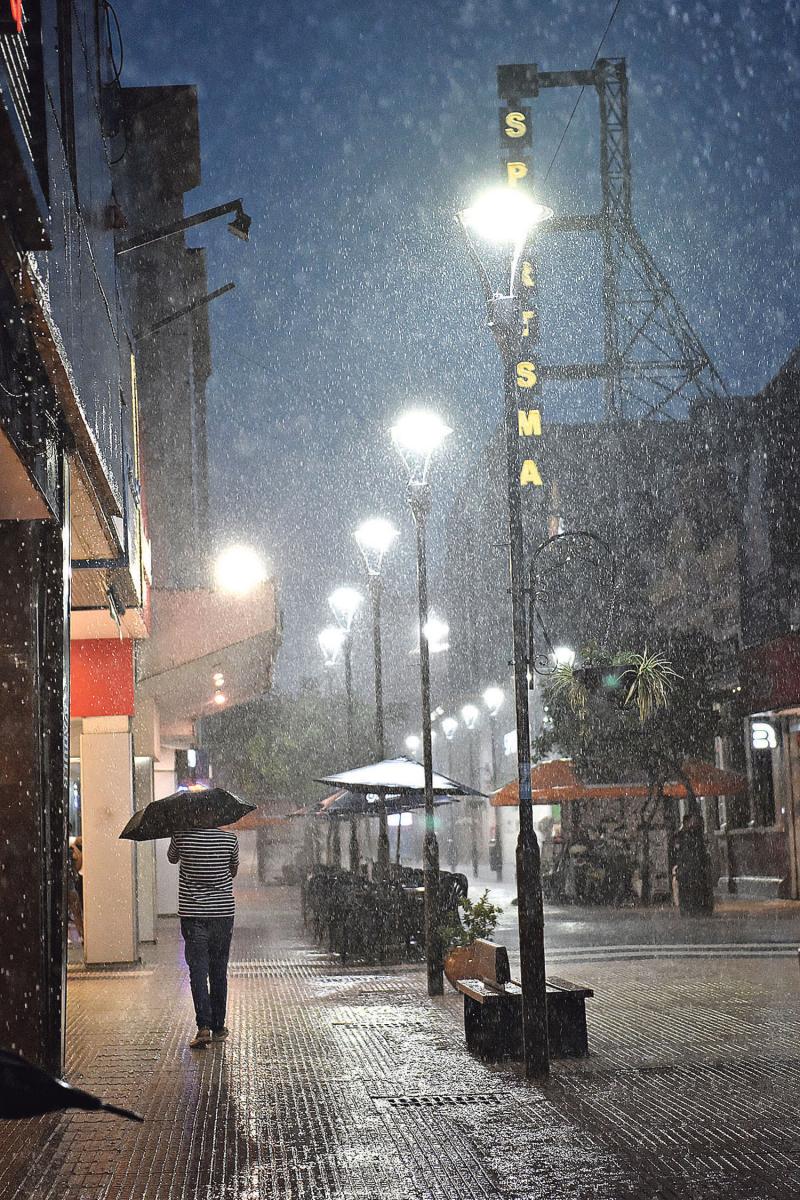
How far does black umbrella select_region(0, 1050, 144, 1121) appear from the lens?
2.26 m

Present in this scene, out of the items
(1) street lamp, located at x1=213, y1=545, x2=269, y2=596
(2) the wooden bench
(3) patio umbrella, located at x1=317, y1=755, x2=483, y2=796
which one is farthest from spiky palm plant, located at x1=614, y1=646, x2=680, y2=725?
(2) the wooden bench

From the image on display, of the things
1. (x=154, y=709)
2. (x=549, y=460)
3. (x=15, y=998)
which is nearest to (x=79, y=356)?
(x=15, y=998)

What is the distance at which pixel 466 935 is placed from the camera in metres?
14.8

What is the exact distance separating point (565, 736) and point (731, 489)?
7670mm

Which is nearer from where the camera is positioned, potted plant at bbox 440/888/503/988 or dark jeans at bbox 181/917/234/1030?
dark jeans at bbox 181/917/234/1030

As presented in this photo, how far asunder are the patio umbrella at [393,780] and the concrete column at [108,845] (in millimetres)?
2900

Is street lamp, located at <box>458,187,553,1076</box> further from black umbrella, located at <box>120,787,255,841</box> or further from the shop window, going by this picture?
the shop window

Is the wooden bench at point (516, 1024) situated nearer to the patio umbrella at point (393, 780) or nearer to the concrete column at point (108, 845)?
the concrete column at point (108, 845)

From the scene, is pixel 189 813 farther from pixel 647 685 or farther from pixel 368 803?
pixel 647 685

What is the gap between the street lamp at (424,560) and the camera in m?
14.8

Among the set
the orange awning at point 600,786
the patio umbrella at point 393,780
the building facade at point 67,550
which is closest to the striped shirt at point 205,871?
the building facade at point 67,550

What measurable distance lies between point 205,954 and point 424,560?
17.8ft

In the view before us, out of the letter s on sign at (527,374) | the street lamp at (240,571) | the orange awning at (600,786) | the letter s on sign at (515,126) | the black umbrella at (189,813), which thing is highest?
the letter s on sign at (515,126)

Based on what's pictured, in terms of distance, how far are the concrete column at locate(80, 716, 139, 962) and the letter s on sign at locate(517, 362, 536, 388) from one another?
79.6ft
